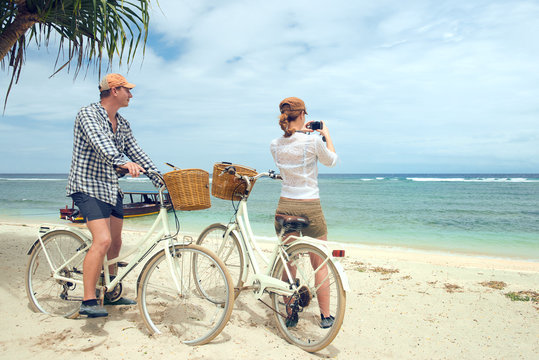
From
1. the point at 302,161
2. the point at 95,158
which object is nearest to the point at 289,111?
the point at 302,161

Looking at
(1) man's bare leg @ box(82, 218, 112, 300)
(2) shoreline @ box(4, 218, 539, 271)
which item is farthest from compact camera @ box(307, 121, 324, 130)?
(2) shoreline @ box(4, 218, 539, 271)

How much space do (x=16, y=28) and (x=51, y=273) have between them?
12.7 feet

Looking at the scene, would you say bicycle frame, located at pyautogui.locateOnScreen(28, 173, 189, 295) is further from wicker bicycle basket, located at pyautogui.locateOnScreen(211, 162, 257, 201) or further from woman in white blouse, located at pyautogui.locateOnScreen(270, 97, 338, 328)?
woman in white blouse, located at pyautogui.locateOnScreen(270, 97, 338, 328)

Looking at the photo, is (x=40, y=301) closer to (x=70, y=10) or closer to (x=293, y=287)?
(x=293, y=287)

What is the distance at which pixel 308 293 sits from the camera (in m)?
2.88

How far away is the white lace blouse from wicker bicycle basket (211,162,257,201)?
406mm

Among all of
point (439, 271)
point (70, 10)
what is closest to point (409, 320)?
point (439, 271)

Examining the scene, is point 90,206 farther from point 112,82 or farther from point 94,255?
point 112,82

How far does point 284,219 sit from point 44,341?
2.06 m

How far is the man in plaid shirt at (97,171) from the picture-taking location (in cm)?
278

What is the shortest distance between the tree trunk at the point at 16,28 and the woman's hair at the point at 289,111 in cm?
445

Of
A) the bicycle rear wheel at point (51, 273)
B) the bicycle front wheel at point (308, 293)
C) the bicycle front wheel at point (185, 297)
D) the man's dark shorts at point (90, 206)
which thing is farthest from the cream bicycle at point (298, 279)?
the bicycle rear wheel at point (51, 273)

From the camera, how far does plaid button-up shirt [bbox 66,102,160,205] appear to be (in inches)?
108

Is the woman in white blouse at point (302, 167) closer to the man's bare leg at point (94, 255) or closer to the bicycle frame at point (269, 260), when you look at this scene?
the bicycle frame at point (269, 260)
